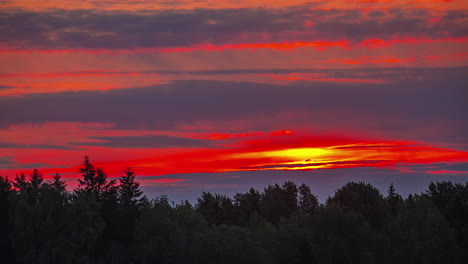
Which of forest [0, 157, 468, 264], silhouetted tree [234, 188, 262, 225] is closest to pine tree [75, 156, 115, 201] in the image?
forest [0, 157, 468, 264]

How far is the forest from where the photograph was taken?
10825 cm

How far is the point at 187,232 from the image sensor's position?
121 meters

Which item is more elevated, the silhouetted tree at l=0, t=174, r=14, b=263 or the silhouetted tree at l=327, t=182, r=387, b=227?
the silhouetted tree at l=327, t=182, r=387, b=227

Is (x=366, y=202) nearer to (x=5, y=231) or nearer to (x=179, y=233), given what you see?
(x=179, y=233)

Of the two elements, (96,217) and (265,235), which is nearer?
(96,217)

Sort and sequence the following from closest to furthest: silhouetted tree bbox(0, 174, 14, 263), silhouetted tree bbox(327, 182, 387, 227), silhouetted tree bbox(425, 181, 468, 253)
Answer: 1. silhouetted tree bbox(0, 174, 14, 263)
2. silhouetted tree bbox(425, 181, 468, 253)
3. silhouetted tree bbox(327, 182, 387, 227)

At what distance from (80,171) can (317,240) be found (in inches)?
1776

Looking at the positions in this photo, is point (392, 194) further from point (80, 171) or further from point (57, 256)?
point (57, 256)

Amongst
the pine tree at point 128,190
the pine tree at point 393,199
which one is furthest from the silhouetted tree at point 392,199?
the pine tree at point 128,190

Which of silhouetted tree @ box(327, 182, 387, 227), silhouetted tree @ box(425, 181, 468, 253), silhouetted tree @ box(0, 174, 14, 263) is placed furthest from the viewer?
silhouetted tree @ box(327, 182, 387, 227)

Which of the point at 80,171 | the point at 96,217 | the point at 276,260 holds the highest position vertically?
the point at 80,171

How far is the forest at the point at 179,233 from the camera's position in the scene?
10825 cm

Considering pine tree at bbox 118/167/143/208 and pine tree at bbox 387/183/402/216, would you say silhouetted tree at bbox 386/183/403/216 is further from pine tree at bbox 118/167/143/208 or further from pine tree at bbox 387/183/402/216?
pine tree at bbox 118/167/143/208

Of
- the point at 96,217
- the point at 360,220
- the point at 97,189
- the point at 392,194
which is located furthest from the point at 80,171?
the point at 392,194
